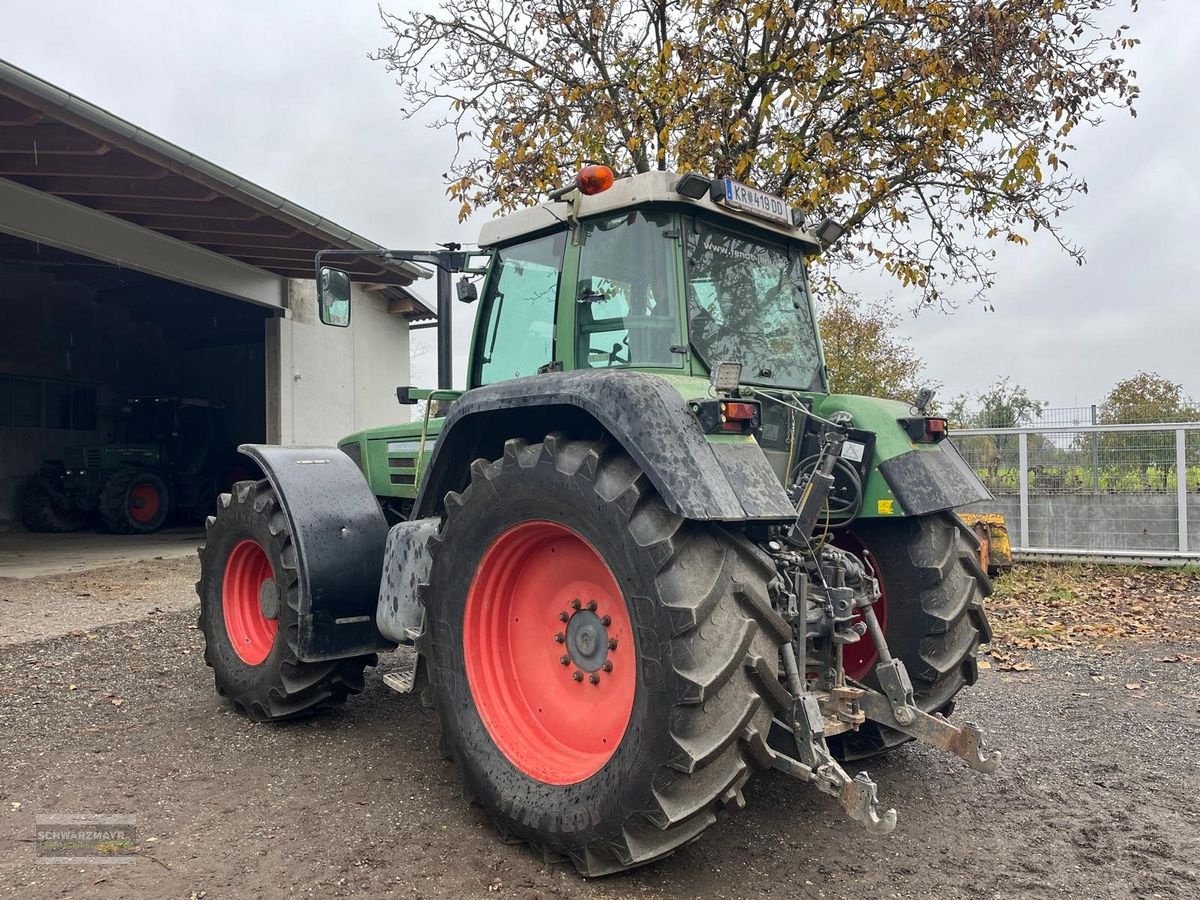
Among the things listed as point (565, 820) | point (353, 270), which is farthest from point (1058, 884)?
point (353, 270)

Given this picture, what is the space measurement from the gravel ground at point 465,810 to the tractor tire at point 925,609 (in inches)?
13.5

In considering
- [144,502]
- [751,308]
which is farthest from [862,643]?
[144,502]

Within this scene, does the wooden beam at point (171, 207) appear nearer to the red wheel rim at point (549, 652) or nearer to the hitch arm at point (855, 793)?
the red wheel rim at point (549, 652)

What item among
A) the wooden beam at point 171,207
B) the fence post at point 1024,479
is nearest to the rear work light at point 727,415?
the fence post at point 1024,479

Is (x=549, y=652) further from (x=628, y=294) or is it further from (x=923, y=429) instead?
(x=923, y=429)

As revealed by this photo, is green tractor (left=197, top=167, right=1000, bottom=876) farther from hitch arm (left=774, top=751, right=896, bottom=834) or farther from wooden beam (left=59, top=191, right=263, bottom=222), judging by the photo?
wooden beam (left=59, top=191, right=263, bottom=222)

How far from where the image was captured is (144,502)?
15.2 meters

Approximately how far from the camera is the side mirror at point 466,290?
405 cm

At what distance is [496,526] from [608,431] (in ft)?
1.82

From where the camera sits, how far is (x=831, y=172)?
7.94 m

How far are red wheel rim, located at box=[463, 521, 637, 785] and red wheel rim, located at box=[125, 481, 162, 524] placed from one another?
14039mm

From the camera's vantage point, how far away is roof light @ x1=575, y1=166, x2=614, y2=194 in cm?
311

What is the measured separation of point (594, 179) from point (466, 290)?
3.76 feet

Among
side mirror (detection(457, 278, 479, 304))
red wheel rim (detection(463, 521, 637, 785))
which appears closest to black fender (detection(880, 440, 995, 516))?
red wheel rim (detection(463, 521, 637, 785))
